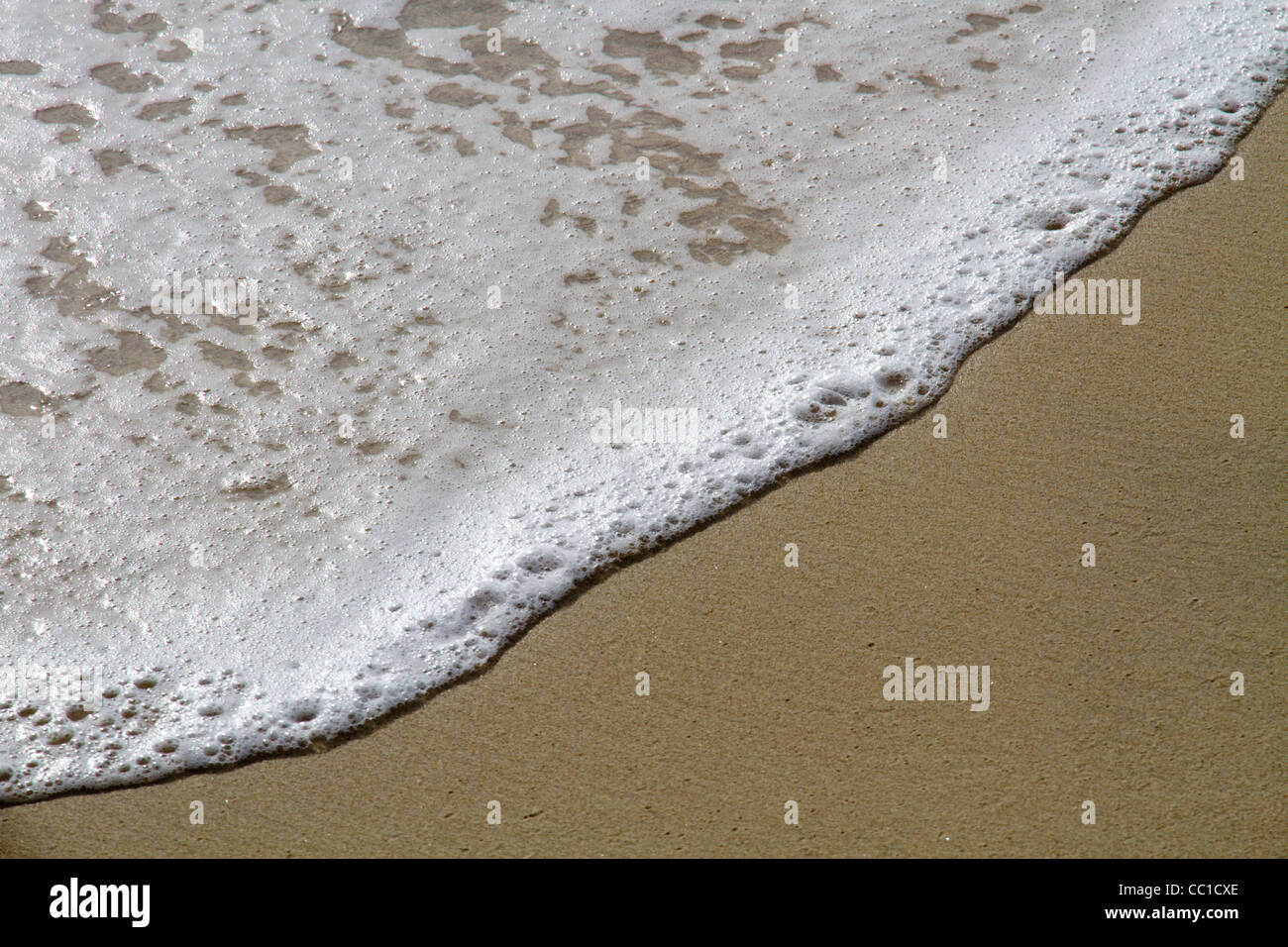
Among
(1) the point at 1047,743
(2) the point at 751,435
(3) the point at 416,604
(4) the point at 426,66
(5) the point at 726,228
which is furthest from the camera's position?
(4) the point at 426,66

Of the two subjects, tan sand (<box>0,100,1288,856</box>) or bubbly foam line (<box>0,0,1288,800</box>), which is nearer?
tan sand (<box>0,100,1288,856</box>)

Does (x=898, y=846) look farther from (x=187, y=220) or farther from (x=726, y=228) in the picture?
(x=187, y=220)

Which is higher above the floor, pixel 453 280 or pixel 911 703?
pixel 453 280

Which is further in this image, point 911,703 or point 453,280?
point 453,280
